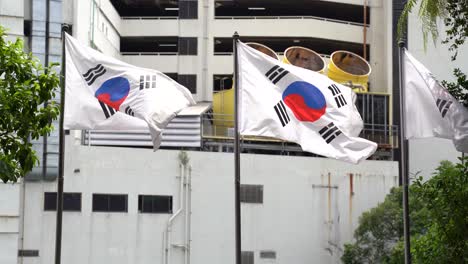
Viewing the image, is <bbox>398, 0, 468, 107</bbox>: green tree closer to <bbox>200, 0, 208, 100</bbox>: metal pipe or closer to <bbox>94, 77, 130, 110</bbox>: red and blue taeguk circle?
<bbox>94, 77, 130, 110</bbox>: red and blue taeguk circle

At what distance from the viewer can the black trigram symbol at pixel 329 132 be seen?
79.3 ft

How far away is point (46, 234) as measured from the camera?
54.7 m

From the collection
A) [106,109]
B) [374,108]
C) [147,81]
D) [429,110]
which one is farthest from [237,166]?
[374,108]

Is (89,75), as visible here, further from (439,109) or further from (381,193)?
(381,193)

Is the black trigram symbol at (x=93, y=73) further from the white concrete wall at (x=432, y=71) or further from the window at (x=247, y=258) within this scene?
the white concrete wall at (x=432, y=71)

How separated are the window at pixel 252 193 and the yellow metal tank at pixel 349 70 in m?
7.08

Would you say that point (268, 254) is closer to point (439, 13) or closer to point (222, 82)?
point (222, 82)

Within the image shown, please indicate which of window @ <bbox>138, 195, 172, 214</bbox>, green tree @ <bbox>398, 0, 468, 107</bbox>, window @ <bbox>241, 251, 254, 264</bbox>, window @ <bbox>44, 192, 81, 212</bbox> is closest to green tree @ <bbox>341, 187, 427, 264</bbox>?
window @ <bbox>241, 251, 254, 264</bbox>

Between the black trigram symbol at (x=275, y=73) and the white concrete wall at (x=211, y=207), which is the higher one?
the black trigram symbol at (x=275, y=73)

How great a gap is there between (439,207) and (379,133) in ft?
123

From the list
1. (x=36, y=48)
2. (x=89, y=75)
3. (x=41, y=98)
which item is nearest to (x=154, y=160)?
(x=36, y=48)

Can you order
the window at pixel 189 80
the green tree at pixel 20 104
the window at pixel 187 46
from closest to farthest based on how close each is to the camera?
the green tree at pixel 20 104 < the window at pixel 189 80 < the window at pixel 187 46

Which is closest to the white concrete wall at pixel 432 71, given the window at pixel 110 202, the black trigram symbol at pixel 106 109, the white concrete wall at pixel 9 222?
the window at pixel 110 202

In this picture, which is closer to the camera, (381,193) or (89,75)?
A: (89,75)
